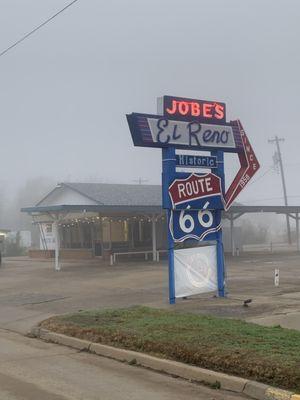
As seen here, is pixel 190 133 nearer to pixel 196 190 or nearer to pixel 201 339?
pixel 196 190

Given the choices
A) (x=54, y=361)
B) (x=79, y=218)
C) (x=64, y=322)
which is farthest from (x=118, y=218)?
(x=54, y=361)

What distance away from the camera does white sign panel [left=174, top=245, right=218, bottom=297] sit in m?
15.2

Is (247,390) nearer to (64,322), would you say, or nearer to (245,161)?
(64,322)

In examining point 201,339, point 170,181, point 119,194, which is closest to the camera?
point 201,339

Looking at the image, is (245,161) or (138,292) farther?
(138,292)

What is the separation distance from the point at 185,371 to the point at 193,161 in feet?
28.7

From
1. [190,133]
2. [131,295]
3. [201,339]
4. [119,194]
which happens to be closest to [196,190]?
[190,133]

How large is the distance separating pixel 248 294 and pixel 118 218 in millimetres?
23490

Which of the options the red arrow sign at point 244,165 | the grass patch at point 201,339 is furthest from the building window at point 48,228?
the grass patch at point 201,339

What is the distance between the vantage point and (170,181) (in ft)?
49.9

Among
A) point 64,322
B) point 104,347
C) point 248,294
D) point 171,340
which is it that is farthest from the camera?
point 248,294

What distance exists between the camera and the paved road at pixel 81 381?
22.7 feet

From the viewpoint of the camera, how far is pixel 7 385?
7.41 m

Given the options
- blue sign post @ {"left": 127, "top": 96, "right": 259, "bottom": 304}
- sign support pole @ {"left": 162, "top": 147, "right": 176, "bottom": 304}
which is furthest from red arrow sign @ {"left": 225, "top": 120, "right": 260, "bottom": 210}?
sign support pole @ {"left": 162, "top": 147, "right": 176, "bottom": 304}
